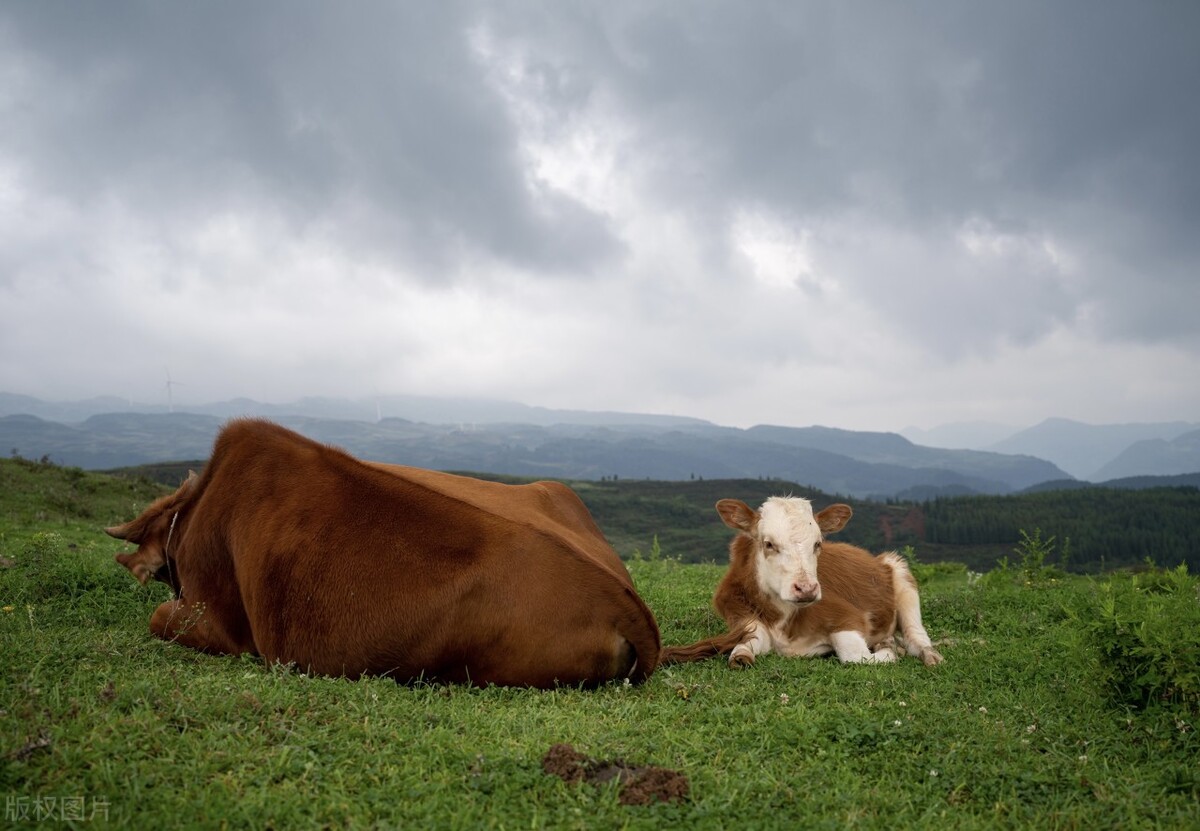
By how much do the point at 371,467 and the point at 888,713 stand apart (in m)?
4.94

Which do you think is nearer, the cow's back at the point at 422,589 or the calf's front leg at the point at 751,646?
the cow's back at the point at 422,589

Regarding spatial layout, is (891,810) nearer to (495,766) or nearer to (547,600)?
(495,766)

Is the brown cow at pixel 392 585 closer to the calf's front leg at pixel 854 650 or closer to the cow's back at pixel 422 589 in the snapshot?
the cow's back at pixel 422 589

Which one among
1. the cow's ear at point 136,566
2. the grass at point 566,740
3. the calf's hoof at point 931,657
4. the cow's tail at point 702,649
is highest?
the cow's ear at point 136,566

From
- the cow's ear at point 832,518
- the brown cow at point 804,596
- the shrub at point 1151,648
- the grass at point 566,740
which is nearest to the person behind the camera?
the grass at point 566,740

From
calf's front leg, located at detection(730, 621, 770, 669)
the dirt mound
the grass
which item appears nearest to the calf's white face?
calf's front leg, located at detection(730, 621, 770, 669)

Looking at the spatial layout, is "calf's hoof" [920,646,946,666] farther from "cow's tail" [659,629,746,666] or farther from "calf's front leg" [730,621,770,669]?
"cow's tail" [659,629,746,666]

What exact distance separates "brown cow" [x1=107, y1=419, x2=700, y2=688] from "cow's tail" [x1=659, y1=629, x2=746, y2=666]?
1170 millimetres

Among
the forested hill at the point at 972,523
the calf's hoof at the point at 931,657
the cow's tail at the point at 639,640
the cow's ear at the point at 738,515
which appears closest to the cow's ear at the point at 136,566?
the cow's tail at the point at 639,640

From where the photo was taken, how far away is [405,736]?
454 cm

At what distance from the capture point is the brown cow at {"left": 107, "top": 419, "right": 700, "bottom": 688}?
614cm

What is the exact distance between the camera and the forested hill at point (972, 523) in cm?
9881

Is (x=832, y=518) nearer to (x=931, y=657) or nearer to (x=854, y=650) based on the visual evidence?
(x=854, y=650)

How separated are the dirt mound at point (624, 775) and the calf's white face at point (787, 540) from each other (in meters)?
4.03
